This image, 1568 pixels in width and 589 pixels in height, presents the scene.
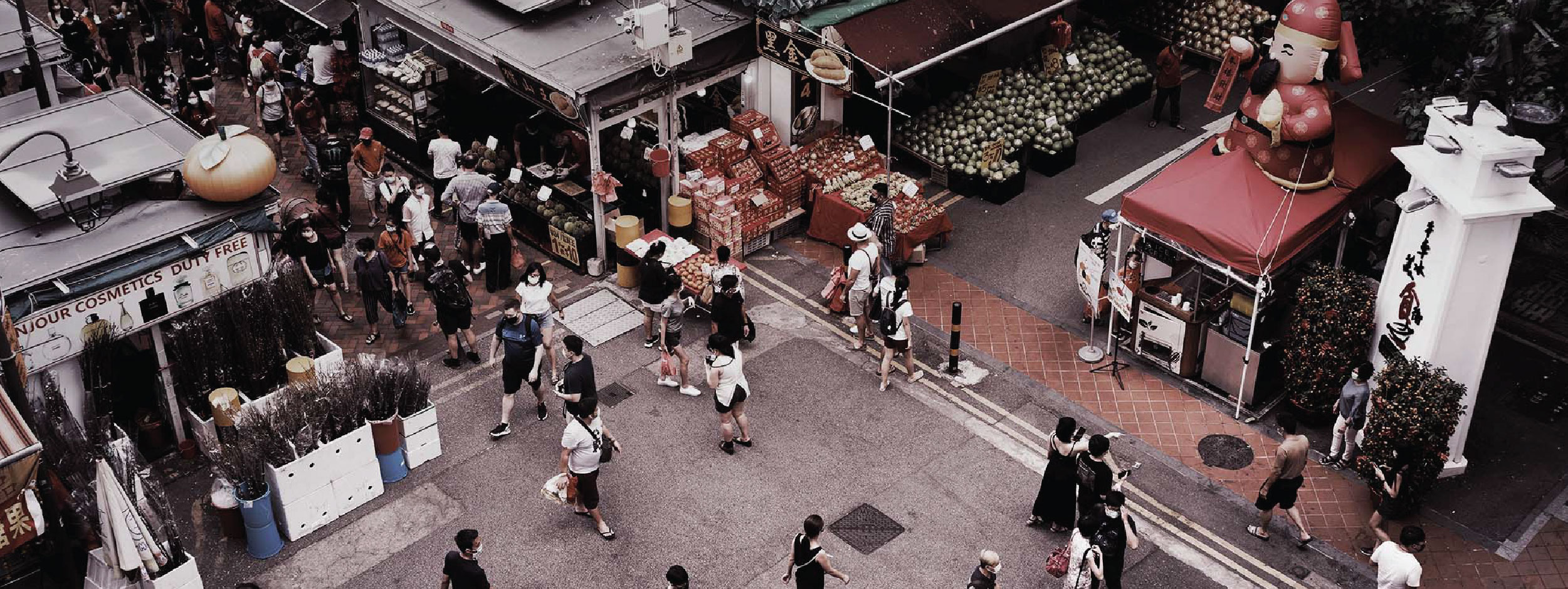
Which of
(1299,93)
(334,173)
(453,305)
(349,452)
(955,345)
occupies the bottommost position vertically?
(955,345)

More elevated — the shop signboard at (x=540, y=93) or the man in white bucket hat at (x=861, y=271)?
the shop signboard at (x=540, y=93)

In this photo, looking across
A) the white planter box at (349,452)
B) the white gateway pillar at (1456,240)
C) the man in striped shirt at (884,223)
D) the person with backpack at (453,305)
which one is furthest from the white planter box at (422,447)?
the white gateway pillar at (1456,240)

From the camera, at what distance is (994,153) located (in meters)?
19.1

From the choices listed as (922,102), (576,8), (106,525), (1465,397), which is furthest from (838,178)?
(106,525)

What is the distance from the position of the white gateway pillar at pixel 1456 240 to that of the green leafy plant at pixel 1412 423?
0.36m

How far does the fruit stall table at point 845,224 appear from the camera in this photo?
57.8 ft

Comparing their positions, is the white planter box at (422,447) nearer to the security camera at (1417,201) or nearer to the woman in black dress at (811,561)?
the woman in black dress at (811,561)

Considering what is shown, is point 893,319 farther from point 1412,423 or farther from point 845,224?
point 1412,423

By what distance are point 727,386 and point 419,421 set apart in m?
3.11

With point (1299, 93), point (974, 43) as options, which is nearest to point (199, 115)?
point (974, 43)

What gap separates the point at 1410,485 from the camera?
1331 cm

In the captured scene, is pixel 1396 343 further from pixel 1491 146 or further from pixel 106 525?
pixel 106 525

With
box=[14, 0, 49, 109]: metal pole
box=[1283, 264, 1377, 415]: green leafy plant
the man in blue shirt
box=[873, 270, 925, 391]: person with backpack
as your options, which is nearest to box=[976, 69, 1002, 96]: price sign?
box=[873, 270, 925, 391]: person with backpack

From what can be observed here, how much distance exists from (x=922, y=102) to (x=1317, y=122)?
6.40 metres
